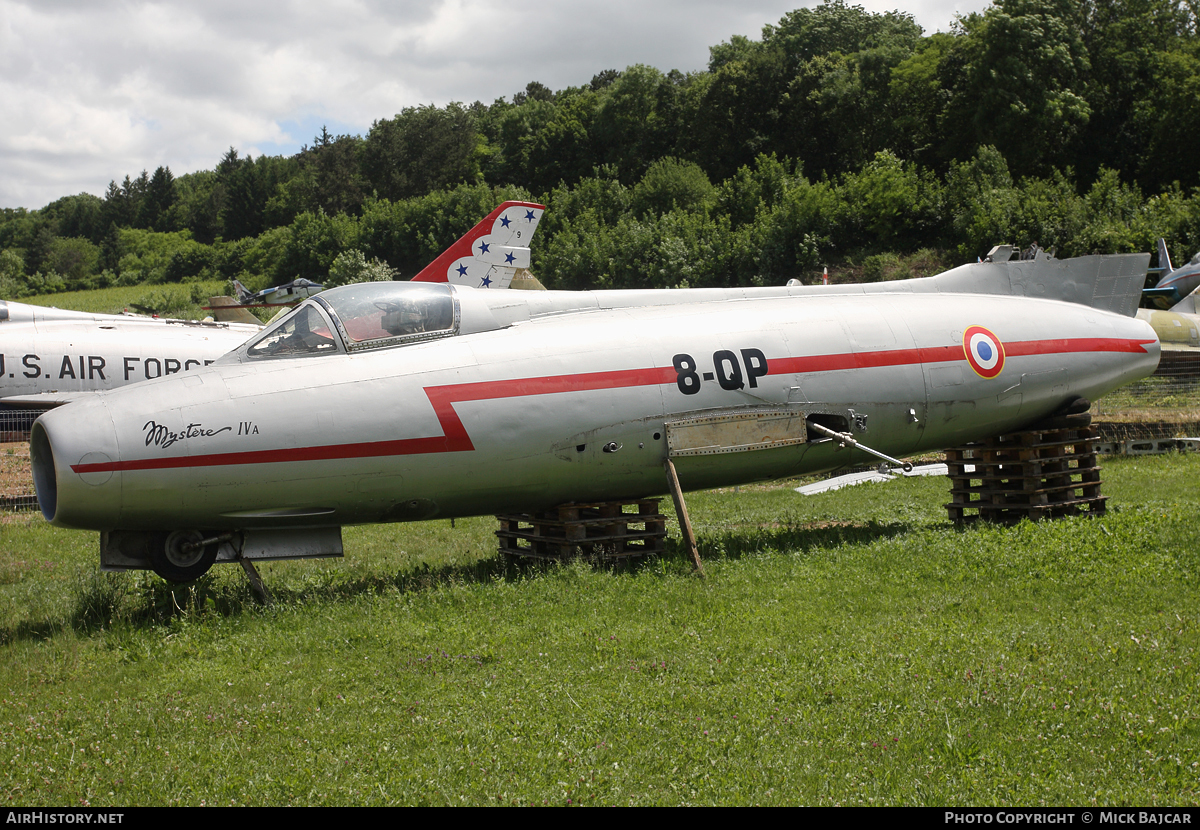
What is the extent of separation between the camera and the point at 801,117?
6412cm

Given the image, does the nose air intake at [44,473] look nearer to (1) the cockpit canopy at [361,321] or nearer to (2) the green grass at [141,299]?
(1) the cockpit canopy at [361,321]

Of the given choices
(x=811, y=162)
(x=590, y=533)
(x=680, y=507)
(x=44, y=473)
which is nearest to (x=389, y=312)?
(x=590, y=533)

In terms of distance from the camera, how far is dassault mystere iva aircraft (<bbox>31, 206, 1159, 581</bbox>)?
8180 millimetres

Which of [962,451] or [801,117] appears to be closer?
[962,451]

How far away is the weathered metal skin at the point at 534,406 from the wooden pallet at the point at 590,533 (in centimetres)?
27

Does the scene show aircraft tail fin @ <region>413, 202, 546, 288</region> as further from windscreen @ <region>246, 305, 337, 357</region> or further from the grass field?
windscreen @ <region>246, 305, 337, 357</region>

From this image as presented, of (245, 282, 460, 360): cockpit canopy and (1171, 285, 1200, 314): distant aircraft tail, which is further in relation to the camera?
(1171, 285, 1200, 314): distant aircraft tail

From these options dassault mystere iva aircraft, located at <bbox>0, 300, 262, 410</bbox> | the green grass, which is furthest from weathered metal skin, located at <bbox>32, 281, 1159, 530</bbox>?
the green grass

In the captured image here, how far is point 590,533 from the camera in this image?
1019 cm

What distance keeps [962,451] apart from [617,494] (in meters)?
5.54

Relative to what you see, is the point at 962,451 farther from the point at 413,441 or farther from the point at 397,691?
the point at 397,691

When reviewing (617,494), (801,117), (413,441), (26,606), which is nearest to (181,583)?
(26,606)

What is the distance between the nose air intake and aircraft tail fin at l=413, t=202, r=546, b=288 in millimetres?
15212

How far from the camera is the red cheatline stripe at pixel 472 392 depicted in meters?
8.12
